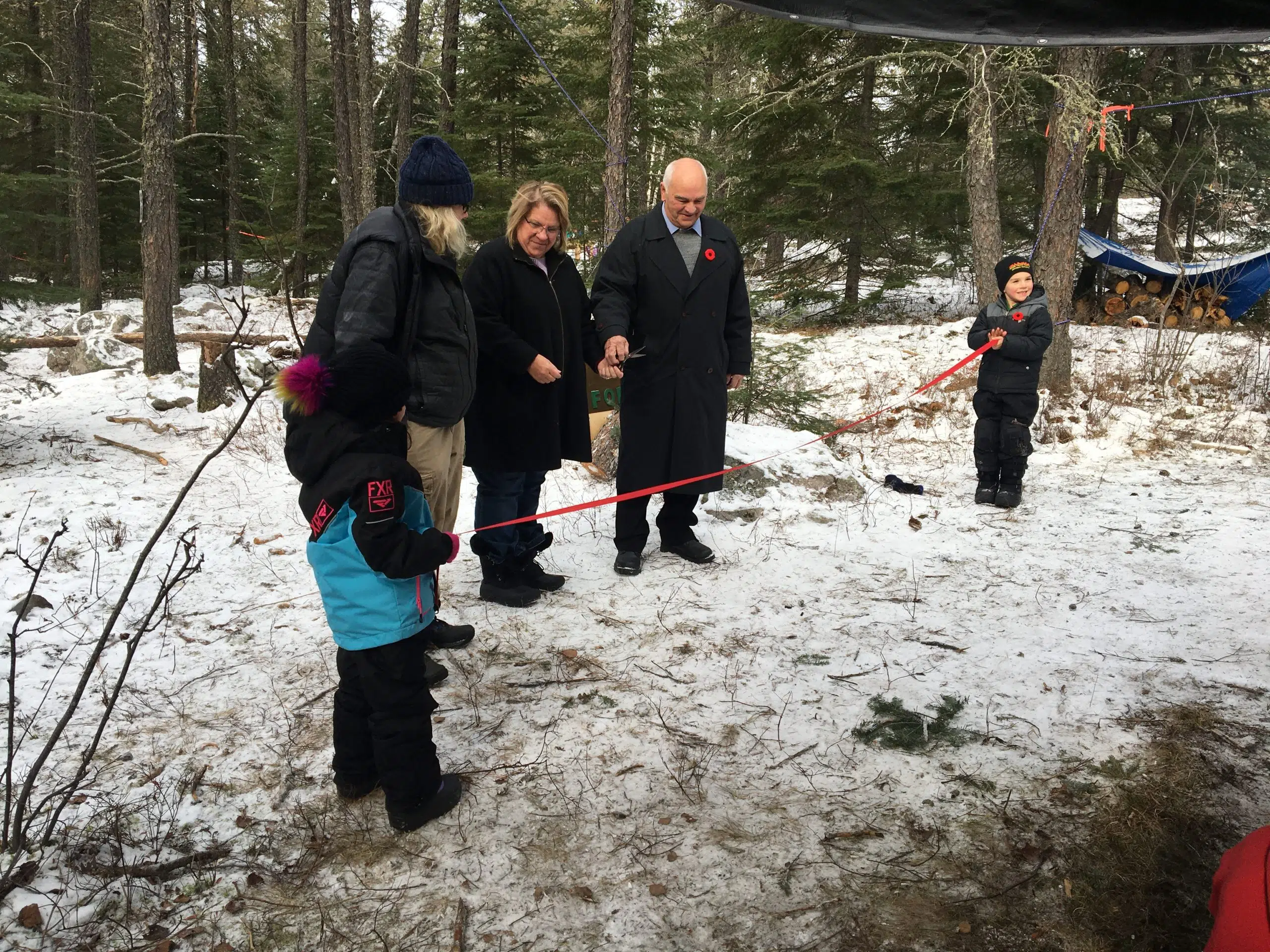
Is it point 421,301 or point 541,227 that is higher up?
point 541,227

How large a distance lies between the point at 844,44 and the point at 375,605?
14.1 meters

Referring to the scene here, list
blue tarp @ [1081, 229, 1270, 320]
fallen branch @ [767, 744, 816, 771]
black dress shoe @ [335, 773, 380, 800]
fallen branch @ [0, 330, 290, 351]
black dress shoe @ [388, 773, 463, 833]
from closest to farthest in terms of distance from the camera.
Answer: black dress shoe @ [388, 773, 463, 833], black dress shoe @ [335, 773, 380, 800], fallen branch @ [767, 744, 816, 771], blue tarp @ [1081, 229, 1270, 320], fallen branch @ [0, 330, 290, 351]

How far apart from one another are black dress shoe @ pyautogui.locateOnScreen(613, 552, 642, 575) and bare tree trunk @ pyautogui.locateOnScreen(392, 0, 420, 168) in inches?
509

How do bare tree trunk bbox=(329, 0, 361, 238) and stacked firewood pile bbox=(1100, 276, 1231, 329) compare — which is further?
bare tree trunk bbox=(329, 0, 361, 238)

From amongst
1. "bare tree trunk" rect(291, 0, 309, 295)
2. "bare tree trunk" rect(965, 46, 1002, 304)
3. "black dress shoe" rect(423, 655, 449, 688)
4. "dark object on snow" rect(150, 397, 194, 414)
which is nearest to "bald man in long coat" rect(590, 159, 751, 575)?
"black dress shoe" rect(423, 655, 449, 688)

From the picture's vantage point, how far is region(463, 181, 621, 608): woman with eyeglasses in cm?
412

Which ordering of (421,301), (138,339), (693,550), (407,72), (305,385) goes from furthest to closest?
(407,72) → (138,339) → (693,550) → (421,301) → (305,385)

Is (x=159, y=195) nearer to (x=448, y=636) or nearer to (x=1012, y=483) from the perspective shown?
(x=448, y=636)

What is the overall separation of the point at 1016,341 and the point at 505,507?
14.0 ft

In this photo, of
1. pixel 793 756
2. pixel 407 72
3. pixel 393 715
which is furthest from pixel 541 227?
pixel 407 72

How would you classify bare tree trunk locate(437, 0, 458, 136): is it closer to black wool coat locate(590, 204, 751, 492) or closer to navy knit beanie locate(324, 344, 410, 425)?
black wool coat locate(590, 204, 751, 492)

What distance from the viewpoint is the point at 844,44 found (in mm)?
13320

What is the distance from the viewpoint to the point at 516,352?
4.10 m

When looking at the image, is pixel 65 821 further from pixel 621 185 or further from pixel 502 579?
pixel 621 185
